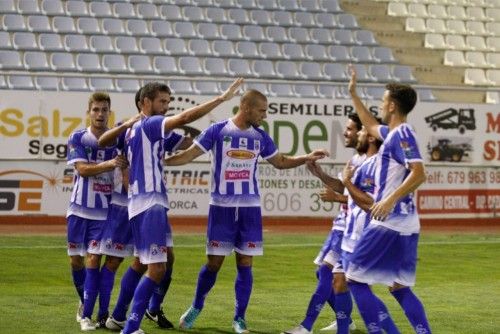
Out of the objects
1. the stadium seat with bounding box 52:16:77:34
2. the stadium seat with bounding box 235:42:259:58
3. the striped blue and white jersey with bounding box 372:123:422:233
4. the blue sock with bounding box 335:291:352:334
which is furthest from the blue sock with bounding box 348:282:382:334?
the stadium seat with bounding box 235:42:259:58

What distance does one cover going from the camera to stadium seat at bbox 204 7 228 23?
26.8 m

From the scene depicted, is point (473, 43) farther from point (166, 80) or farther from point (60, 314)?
point (60, 314)

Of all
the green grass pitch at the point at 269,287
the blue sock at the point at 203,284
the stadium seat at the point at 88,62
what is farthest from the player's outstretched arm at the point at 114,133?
the stadium seat at the point at 88,62

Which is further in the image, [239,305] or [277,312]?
[277,312]

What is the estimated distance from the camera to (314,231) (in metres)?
22.3

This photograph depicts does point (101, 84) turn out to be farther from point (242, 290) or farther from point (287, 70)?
point (242, 290)

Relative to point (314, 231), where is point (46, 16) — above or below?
above

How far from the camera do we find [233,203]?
1080 centimetres

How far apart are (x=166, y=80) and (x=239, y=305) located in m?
12.0

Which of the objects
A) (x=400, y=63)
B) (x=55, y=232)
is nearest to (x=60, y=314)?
(x=55, y=232)

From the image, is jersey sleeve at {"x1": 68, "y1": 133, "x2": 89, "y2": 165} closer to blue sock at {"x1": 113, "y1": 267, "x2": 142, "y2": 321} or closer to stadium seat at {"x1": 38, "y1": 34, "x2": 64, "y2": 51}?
blue sock at {"x1": 113, "y1": 267, "x2": 142, "y2": 321}

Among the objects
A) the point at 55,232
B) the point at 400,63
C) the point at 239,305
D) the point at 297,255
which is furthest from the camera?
the point at 400,63

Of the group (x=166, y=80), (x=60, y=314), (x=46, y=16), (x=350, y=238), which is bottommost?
(x=60, y=314)

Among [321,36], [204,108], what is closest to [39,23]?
[321,36]
